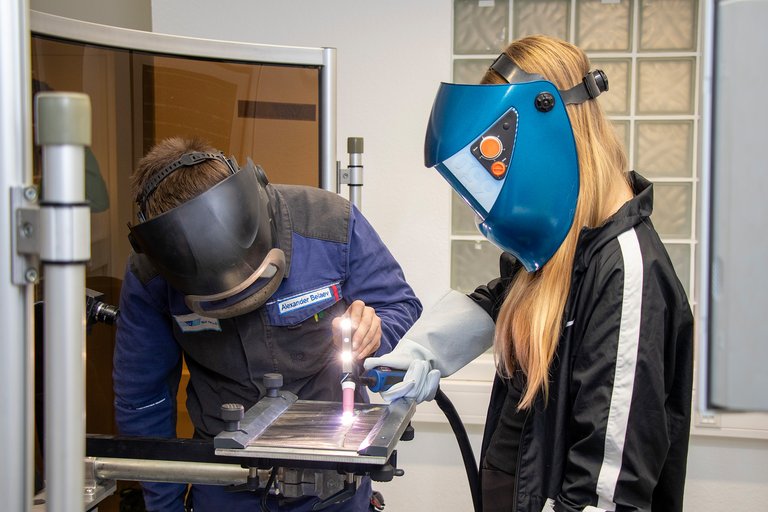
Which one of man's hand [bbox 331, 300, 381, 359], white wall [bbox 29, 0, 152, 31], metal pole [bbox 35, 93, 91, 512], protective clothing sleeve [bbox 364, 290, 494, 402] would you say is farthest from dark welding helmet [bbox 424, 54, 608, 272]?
white wall [bbox 29, 0, 152, 31]

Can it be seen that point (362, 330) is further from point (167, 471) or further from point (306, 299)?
point (167, 471)

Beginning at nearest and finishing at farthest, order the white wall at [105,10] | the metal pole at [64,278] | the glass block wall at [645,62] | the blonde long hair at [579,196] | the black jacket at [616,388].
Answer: the metal pole at [64,278], the black jacket at [616,388], the blonde long hair at [579,196], the white wall at [105,10], the glass block wall at [645,62]

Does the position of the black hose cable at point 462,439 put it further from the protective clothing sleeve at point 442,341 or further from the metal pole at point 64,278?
the metal pole at point 64,278

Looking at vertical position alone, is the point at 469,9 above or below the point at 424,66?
above

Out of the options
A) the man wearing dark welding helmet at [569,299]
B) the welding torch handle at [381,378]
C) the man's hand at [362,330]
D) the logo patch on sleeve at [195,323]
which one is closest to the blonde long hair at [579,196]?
the man wearing dark welding helmet at [569,299]

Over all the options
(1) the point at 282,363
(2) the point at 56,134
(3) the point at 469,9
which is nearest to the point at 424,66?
(3) the point at 469,9

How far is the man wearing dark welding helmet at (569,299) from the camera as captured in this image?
101cm

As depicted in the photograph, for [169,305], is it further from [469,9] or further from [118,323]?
[469,9]

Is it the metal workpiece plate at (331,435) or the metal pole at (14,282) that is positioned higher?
the metal pole at (14,282)

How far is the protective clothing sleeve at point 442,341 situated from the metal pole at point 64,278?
0.65m

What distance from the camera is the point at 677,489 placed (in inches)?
44.7

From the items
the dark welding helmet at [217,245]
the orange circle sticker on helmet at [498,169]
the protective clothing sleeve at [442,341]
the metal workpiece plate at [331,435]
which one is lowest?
the metal workpiece plate at [331,435]

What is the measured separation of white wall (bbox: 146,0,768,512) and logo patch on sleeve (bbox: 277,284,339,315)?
4.01ft

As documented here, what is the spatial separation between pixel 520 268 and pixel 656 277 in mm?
311
